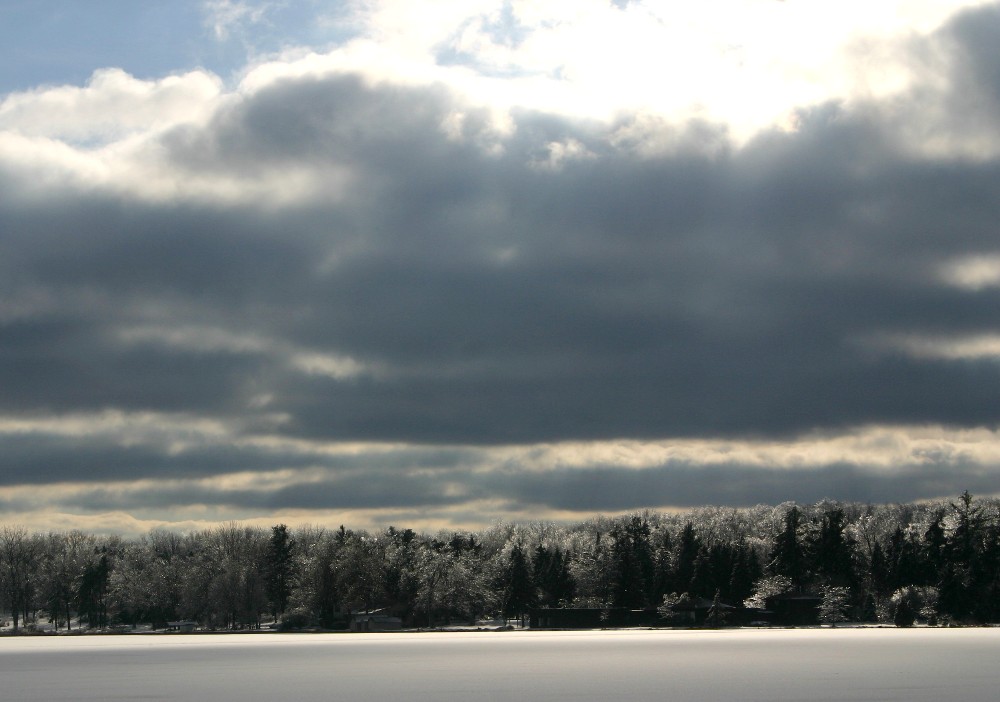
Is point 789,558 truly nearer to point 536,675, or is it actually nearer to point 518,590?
point 518,590

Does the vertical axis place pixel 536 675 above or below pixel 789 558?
above

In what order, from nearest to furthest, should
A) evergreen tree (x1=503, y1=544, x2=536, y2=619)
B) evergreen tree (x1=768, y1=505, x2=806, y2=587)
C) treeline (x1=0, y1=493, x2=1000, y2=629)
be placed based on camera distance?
treeline (x1=0, y1=493, x2=1000, y2=629) → evergreen tree (x1=768, y1=505, x2=806, y2=587) → evergreen tree (x1=503, y1=544, x2=536, y2=619)

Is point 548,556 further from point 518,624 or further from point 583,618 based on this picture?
point 583,618

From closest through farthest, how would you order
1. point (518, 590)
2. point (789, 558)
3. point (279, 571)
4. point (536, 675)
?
point (536, 675) → point (789, 558) → point (518, 590) → point (279, 571)

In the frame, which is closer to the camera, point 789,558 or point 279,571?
point 789,558

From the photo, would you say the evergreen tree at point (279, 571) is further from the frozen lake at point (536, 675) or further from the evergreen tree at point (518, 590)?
the frozen lake at point (536, 675)

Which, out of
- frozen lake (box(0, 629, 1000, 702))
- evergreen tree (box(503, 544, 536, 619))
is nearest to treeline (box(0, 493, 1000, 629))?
evergreen tree (box(503, 544, 536, 619))

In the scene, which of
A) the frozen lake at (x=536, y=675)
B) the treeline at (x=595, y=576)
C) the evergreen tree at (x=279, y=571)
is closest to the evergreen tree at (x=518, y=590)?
the treeline at (x=595, y=576)

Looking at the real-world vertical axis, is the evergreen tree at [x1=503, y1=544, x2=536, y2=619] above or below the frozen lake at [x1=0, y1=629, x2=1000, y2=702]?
below

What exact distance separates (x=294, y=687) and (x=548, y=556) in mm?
150009

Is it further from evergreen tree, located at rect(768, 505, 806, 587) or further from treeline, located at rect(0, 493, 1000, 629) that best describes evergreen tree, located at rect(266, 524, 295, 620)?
evergreen tree, located at rect(768, 505, 806, 587)

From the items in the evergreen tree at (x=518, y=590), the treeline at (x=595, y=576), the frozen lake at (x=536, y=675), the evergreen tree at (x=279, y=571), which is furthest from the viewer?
the evergreen tree at (x=279, y=571)

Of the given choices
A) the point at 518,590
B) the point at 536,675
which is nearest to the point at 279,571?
the point at 518,590

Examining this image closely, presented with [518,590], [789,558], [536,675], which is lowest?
[518,590]
